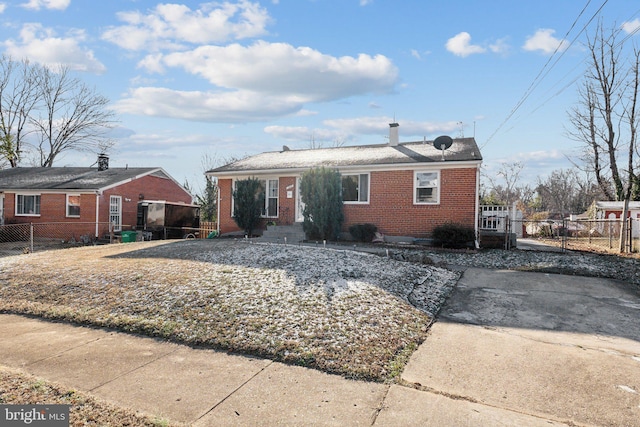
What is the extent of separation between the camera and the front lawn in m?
4.43

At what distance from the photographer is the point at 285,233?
49.3ft

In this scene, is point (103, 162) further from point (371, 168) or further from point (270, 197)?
point (371, 168)

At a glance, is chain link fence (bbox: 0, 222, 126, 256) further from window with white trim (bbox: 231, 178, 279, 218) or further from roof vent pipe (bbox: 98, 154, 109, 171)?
window with white trim (bbox: 231, 178, 279, 218)

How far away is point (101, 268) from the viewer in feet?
26.1

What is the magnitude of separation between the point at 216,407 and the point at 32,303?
4.89 meters

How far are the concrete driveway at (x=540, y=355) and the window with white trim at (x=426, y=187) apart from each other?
6540 millimetres

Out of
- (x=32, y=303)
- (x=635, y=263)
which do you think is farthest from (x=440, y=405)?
(x=635, y=263)

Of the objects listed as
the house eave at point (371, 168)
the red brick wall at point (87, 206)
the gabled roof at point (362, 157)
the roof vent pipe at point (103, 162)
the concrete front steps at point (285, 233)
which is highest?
the roof vent pipe at point (103, 162)

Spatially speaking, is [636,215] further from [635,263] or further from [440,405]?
[440,405]

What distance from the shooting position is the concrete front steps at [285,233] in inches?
574

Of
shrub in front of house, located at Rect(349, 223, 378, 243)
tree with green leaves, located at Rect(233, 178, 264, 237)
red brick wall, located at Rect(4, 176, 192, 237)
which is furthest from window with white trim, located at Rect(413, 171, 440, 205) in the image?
red brick wall, located at Rect(4, 176, 192, 237)

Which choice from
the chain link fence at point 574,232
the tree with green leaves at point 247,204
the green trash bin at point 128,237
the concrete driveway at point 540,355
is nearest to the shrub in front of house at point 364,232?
the tree with green leaves at point 247,204

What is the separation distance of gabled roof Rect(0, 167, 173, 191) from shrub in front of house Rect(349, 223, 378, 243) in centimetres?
1479

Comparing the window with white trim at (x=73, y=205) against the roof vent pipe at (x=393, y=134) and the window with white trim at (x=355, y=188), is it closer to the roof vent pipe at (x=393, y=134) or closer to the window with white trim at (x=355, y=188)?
the window with white trim at (x=355, y=188)
